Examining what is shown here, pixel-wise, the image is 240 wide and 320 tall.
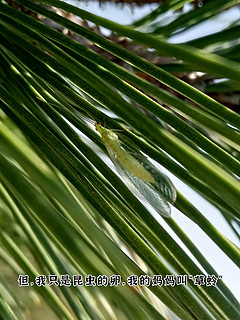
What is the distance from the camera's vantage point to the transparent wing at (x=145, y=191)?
0.39 meters

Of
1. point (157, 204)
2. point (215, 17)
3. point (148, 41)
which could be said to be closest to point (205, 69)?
point (148, 41)

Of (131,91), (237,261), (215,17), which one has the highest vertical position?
(215,17)

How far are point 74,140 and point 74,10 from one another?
8cm

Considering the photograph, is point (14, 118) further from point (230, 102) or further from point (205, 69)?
point (230, 102)

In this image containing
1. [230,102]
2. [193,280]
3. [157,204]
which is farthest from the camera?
[230,102]

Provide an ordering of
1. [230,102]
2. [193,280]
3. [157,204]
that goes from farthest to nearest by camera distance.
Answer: [230,102] < [157,204] < [193,280]

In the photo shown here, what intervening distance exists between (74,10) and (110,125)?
7 centimetres

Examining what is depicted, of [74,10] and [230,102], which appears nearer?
[74,10]

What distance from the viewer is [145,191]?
50cm

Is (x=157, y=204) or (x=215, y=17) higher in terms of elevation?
(x=215, y=17)

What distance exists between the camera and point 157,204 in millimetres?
404

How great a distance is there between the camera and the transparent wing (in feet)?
1.29

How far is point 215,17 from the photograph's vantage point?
20.9 inches

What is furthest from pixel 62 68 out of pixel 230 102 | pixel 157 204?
pixel 230 102
